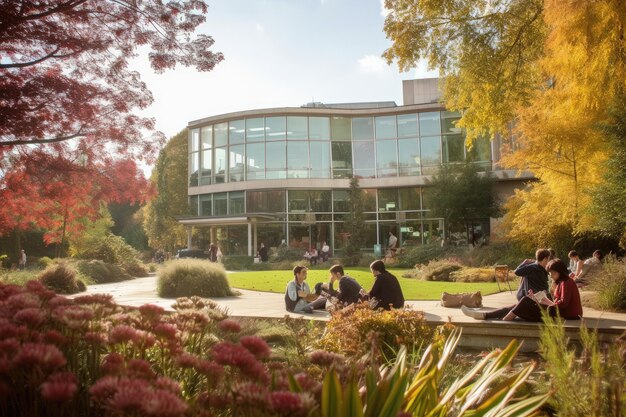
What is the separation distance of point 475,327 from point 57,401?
6.61 m

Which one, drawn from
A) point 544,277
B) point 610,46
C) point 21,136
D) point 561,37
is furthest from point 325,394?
point 610,46

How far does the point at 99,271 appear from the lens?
2136cm

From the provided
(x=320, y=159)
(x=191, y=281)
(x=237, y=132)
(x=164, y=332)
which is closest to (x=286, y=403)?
(x=164, y=332)

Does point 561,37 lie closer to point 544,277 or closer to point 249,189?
point 544,277

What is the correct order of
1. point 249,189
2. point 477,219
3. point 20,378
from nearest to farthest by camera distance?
point 20,378, point 477,219, point 249,189

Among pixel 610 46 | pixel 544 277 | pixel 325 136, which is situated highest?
pixel 325 136

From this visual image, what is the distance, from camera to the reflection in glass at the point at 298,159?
36188mm

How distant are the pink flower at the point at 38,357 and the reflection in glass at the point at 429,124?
35.8 meters

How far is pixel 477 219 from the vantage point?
104 ft

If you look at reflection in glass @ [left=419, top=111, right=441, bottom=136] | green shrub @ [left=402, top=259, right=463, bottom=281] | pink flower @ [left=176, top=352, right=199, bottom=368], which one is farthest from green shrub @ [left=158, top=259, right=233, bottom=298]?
reflection in glass @ [left=419, top=111, right=441, bottom=136]

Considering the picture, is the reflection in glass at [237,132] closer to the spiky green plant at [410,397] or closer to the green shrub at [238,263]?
the green shrub at [238,263]

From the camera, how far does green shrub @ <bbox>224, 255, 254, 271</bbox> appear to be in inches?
→ 1153

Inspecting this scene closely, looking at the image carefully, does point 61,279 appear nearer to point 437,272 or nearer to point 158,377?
point 437,272

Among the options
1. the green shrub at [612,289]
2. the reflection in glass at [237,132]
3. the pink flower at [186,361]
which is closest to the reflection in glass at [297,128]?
the reflection in glass at [237,132]
